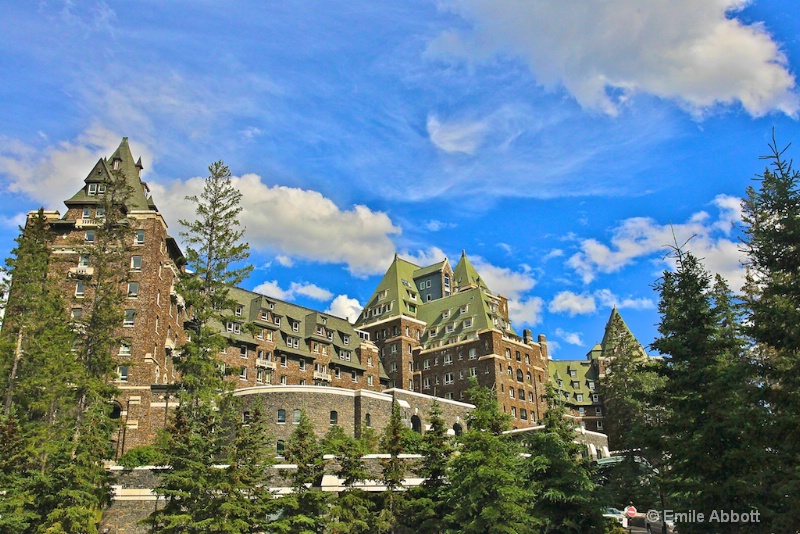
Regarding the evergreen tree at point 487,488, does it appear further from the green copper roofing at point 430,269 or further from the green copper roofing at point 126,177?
the green copper roofing at point 430,269

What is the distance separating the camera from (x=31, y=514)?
96.3 feet

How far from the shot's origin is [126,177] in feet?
165

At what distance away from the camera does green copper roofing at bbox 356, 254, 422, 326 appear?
259 ft

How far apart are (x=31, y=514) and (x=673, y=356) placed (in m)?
29.5

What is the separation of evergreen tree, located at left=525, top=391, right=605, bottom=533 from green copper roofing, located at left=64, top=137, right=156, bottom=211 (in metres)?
35.4

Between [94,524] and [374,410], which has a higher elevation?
[374,410]

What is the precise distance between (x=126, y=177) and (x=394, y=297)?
125 ft

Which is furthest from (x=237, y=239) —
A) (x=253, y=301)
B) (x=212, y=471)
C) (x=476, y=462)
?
(x=253, y=301)

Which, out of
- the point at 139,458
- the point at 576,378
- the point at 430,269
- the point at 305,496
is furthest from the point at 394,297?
the point at 305,496

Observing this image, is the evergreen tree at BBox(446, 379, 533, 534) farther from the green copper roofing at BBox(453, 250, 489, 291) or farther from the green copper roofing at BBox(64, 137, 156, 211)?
the green copper roofing at BBox(453, 250, 489, 291)

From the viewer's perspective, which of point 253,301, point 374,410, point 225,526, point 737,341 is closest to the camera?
point 737,341

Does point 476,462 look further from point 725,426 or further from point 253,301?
point 253,301

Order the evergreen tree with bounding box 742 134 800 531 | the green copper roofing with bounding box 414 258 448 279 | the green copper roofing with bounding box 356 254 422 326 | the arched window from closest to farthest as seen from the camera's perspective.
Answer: the evergreen tree with bounding box 742 134 800 531 → the arched window → the green copper roofing with bounding box 356 254 422 326 → the green copper roofing with bounding box 414 258 448 279

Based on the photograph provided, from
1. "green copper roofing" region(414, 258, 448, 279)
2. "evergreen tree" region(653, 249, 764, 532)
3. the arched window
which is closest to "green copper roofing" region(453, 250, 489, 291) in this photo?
"green copper roofing" region(414, 258, 448, 279)
